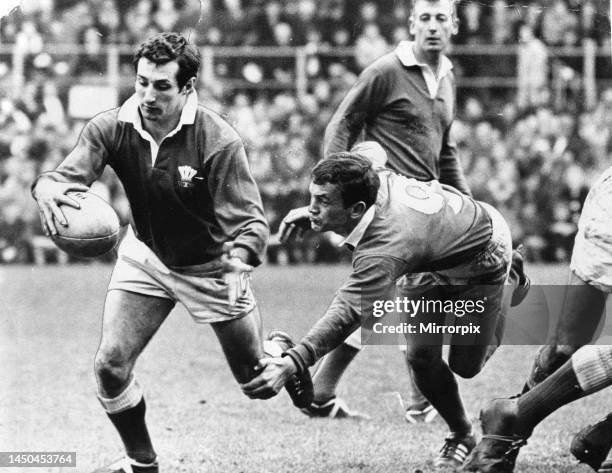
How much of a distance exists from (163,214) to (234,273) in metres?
0.61

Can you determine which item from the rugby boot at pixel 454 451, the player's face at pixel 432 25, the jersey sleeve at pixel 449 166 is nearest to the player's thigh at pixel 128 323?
the rugby boot at pixel 454 451

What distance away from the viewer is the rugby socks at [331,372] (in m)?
6.00

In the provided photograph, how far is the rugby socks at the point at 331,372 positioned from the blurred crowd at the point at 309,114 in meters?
5.77

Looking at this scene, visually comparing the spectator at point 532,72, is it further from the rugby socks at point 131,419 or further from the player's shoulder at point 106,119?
the rugby socks at point 131,419

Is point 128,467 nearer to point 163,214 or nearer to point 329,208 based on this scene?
point 163,214

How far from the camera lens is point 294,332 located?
336 inches

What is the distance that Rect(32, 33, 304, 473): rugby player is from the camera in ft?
14.8

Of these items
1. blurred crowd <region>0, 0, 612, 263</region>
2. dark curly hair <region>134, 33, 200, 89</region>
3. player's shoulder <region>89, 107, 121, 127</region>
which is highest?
dark curly hair <region>134, 33, 200, 89</region>

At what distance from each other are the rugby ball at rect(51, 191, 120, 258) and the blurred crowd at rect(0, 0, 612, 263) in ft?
23.6

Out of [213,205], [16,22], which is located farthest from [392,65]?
[16,22]

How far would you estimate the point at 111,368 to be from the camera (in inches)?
176

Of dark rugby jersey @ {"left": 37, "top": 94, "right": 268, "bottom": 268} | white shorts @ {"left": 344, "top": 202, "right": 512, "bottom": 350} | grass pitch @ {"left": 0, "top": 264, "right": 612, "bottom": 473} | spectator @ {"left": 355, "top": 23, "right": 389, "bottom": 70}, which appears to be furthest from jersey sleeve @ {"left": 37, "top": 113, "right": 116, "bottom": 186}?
spectator @ {"left": 355, "top": 23, "right": 389, "bottom": 70}

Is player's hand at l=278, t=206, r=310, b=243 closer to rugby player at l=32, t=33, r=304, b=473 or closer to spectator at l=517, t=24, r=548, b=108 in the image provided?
rugby player at l=32, t=33, r=304, b=473

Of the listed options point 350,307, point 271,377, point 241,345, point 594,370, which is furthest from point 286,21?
point 271,377
